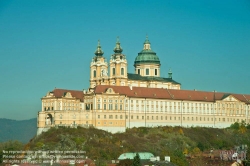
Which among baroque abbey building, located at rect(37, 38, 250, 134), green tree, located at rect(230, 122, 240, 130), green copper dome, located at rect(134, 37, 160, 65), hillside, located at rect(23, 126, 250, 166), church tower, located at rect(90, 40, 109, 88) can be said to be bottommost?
hillside, located at rect(23, 126, 250, 166)

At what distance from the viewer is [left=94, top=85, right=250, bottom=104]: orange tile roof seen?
108 m

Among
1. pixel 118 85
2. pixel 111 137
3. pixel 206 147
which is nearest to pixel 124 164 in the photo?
pixel 111 137

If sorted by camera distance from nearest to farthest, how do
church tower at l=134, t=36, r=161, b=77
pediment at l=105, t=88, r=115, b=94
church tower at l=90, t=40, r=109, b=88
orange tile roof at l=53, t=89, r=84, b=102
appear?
pediment at l=105, t=88, r=115, b=94, orange tile roof at l=53, t=89, r=84, b=102, church tower at l=90, t=40, r=109, b=88, church tower at l=134, t=36, r=161, b=77

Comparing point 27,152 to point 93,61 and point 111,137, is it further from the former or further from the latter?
point 93,61

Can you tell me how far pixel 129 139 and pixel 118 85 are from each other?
19087 mm

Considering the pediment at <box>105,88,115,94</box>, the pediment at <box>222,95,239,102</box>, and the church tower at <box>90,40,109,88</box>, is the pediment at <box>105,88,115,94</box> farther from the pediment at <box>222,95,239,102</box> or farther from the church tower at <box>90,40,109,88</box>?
the pediment at <box>222,95,239,102</box>

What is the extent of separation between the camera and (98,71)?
119562 mm

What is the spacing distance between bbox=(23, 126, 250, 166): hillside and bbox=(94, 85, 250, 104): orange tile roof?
6815 mm

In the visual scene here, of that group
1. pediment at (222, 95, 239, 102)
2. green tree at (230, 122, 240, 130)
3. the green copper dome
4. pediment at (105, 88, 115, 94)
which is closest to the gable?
pediment at (105, 88, 115, 94)

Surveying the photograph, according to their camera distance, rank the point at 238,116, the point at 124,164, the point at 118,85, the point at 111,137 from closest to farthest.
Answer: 1. the point at 124,164
2. the point at 111,137
3. the point at 118,85
4. the point at 238,116

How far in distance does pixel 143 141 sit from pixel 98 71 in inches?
991

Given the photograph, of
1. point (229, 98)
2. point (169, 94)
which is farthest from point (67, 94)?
point (229, 98)

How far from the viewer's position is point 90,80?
120m

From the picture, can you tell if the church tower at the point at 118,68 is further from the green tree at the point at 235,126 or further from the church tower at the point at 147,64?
the green tree at the point at 235,126
